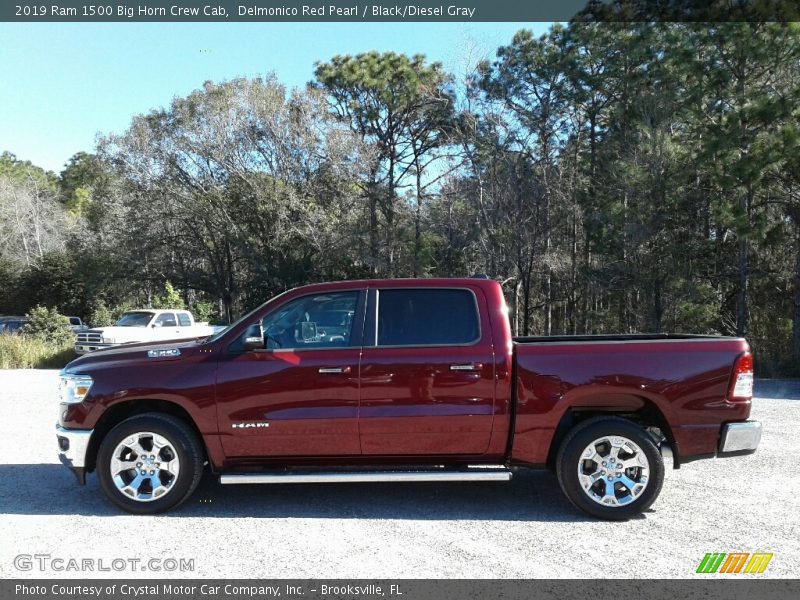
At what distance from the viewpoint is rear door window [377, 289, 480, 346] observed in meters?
5.47

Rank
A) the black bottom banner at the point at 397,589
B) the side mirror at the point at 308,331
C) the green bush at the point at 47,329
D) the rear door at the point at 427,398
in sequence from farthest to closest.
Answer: the green bush at the point at 47,329, the side mirror at the point at 308,331, the rear door at the point at 427,398, the black bottom banner at the point at 397,589

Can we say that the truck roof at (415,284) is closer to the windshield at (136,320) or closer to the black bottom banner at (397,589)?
the black bottom banner at (397,589)

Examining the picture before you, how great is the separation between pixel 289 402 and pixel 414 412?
99cm

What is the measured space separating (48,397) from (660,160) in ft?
58.6

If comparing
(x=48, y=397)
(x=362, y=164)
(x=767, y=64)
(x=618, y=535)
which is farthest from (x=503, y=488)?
(x=362, y=164)

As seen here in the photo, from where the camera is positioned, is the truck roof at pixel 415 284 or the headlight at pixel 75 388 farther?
the truck roof at pixel 415 284

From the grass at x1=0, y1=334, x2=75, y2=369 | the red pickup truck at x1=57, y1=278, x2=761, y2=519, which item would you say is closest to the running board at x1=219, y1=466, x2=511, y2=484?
the red pickup truck at x1=57, y1=278, x2=761, y2=519

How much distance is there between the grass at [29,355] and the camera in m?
19.5

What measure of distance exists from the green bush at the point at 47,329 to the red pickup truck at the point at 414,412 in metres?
18.7

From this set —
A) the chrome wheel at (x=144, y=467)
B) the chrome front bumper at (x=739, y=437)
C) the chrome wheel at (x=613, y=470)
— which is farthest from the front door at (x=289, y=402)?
the chrome front bumper at (x=739, y=437)

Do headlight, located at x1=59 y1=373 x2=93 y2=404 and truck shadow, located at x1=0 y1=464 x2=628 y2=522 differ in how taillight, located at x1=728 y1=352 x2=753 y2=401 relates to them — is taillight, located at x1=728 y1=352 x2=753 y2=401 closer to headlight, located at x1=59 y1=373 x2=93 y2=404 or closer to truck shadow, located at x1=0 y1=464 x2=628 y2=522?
truck shadow, located at x1=0 y1=464 x2=628 y2=522

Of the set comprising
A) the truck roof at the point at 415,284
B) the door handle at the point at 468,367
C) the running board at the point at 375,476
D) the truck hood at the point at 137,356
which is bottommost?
the running board at the point at 375,476

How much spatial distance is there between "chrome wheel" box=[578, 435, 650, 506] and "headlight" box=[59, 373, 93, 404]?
13.0 feet

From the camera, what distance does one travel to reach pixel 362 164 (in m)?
29.2
